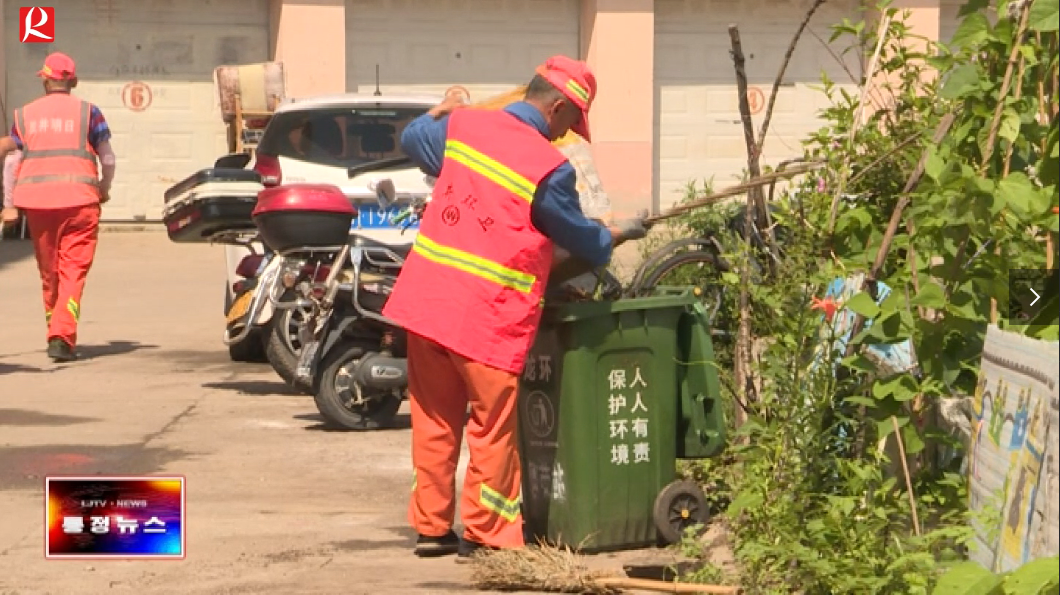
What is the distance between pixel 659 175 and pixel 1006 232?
20.2 m

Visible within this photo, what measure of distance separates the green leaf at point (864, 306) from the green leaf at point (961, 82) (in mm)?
665

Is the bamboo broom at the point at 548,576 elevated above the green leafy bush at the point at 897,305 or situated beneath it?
situated beneath

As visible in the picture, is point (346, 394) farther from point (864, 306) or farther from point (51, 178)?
point (864, 306)

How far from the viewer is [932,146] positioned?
5820 millimetres

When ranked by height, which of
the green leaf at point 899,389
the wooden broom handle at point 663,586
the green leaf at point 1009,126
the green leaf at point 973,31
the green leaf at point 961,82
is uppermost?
the green leaf at point 973,31

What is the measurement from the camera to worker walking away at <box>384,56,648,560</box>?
22.5 feet

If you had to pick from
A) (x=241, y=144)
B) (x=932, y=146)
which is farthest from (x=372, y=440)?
(x=241, y=144)

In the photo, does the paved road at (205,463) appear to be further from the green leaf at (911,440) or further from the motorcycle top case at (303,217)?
the green leaf at (911,440)

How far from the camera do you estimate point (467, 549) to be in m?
7.12

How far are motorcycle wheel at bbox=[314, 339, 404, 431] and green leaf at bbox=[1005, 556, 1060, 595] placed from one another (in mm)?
5910

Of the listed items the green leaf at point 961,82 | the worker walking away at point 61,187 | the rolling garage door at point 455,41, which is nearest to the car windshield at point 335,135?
the worker walking away at point 61,187

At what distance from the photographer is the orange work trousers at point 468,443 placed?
696 centimetres

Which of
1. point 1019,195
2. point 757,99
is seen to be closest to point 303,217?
point 1019,195

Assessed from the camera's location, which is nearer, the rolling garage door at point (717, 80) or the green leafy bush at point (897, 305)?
the green leafy bush at point (897, 305)
